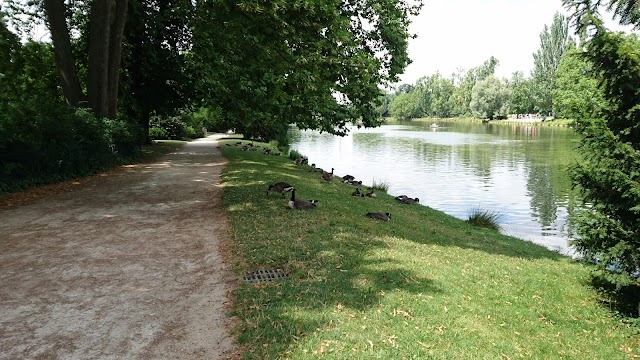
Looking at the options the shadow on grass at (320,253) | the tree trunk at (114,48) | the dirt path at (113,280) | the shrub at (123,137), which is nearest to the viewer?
the dirt path at (113,280)

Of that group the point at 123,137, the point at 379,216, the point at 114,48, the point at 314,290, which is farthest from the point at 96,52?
the point at 314,290

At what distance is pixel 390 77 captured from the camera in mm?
21391

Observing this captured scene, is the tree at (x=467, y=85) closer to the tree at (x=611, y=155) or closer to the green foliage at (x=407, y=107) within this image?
the green foliage at (x=407, y=107)

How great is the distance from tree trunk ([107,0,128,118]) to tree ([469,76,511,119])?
Answer: 112598 millimetres

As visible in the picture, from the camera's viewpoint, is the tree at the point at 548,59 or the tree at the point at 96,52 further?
the tree at the point at 548,59

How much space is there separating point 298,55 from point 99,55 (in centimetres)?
1292

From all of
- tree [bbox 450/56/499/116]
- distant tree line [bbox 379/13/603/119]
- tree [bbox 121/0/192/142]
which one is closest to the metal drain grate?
tree [bbox 121/0/192/142]

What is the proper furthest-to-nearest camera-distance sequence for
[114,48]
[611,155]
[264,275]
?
[114,48]
[611,155]
[264,275]

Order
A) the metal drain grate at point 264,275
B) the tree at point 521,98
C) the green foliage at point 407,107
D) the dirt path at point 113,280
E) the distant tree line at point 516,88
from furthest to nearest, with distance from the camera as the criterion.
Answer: the green foliage at point 407,107 < the tree at point 521,98 < the distant tree line at point 516,88 < the metal drain grate at point 264,275 < the dirt path at point 113,280

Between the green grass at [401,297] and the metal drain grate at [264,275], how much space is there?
181 millimetres

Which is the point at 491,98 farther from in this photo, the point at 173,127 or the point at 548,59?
the point at 173,127

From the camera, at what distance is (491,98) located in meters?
116

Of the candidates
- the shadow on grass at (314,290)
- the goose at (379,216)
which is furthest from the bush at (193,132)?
the shadow on grass at (314,290)

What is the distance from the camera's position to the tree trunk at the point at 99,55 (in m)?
18.7
